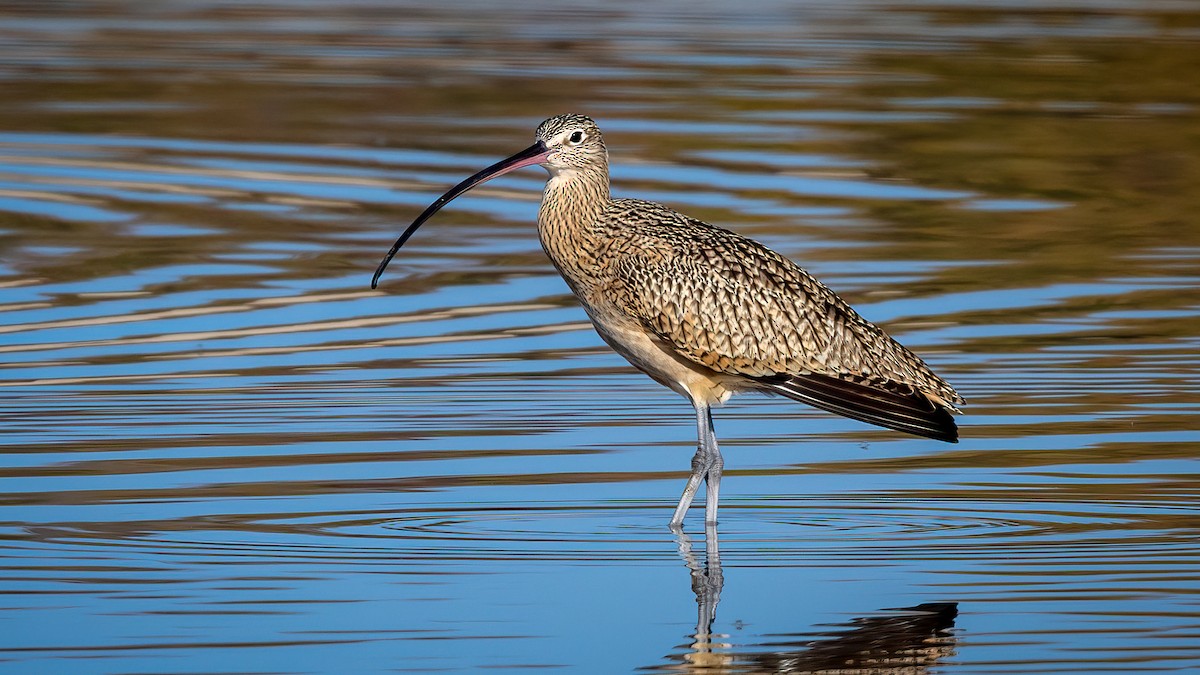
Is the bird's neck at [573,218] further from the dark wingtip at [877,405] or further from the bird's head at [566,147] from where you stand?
the dark wingtip at [877,405]

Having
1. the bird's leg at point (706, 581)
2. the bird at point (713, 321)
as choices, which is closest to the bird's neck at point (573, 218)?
the bird at point (713, 321)

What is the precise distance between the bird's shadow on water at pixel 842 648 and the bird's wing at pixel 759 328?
1590mm

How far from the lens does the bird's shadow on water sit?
645cm

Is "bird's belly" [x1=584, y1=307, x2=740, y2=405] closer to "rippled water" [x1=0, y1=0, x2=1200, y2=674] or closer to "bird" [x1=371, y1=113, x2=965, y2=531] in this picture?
"bird" [x1=371, y1=113, x2=965, y2=531]

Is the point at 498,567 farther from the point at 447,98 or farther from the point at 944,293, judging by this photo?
the point at 447,98

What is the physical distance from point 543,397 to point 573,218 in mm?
1520

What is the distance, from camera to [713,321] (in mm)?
8570

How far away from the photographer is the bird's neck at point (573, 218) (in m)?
8.91

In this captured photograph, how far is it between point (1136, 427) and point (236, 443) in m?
3.70

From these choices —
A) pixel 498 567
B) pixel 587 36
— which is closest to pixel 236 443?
pixel 498 567

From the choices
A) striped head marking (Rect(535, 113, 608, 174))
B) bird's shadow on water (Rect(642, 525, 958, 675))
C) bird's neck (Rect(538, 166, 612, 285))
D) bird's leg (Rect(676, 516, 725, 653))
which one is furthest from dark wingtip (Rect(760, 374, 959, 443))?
bird's shadow on water (Rect(642, 525, 958, 675))

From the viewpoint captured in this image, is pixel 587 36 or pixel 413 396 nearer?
pixel 413 396

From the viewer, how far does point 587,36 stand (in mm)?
27125

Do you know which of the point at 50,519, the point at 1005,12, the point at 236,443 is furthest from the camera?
the point at 1005,12
